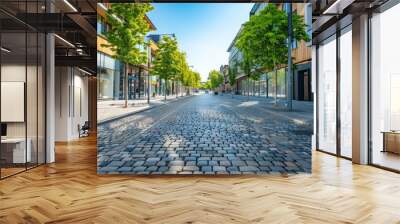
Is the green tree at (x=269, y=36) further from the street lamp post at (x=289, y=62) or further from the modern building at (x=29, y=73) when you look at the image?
the modern building at (x=29, y=73)

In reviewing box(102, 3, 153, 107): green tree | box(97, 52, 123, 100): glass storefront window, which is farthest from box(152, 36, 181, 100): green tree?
box(97, 52, 123, 100): glass storefront window

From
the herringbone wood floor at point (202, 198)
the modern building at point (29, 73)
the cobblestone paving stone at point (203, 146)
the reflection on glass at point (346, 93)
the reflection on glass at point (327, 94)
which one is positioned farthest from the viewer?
the reflection on glass at point (327, 94)

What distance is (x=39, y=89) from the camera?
715 cm

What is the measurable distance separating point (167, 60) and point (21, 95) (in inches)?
115

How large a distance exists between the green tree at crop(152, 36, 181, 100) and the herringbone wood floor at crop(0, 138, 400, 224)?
7.27ft

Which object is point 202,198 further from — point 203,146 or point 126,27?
point 126,27

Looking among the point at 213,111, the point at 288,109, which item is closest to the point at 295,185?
the point at 288,109

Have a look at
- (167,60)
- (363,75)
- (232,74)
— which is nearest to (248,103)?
(232,74)

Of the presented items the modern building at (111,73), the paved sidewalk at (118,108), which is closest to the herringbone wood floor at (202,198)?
the paved sidewalk at (118,108)

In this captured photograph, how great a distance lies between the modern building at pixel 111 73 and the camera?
242 inches

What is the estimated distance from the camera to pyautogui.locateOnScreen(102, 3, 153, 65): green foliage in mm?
6262

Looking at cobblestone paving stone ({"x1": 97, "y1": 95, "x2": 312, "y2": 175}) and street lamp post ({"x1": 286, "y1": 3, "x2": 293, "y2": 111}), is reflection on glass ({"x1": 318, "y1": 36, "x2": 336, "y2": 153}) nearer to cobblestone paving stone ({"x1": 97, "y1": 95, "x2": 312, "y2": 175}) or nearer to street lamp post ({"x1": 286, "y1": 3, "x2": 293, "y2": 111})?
street lamp post ({"x1": 286, "y1": 3, "x2": 293, "y2": 111})

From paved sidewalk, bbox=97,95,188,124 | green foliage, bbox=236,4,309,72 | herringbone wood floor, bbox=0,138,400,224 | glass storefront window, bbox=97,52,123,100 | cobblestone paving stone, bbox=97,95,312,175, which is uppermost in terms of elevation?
green foliage, bbox=236,4,309,72

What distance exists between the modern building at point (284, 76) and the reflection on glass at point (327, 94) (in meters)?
1.51
